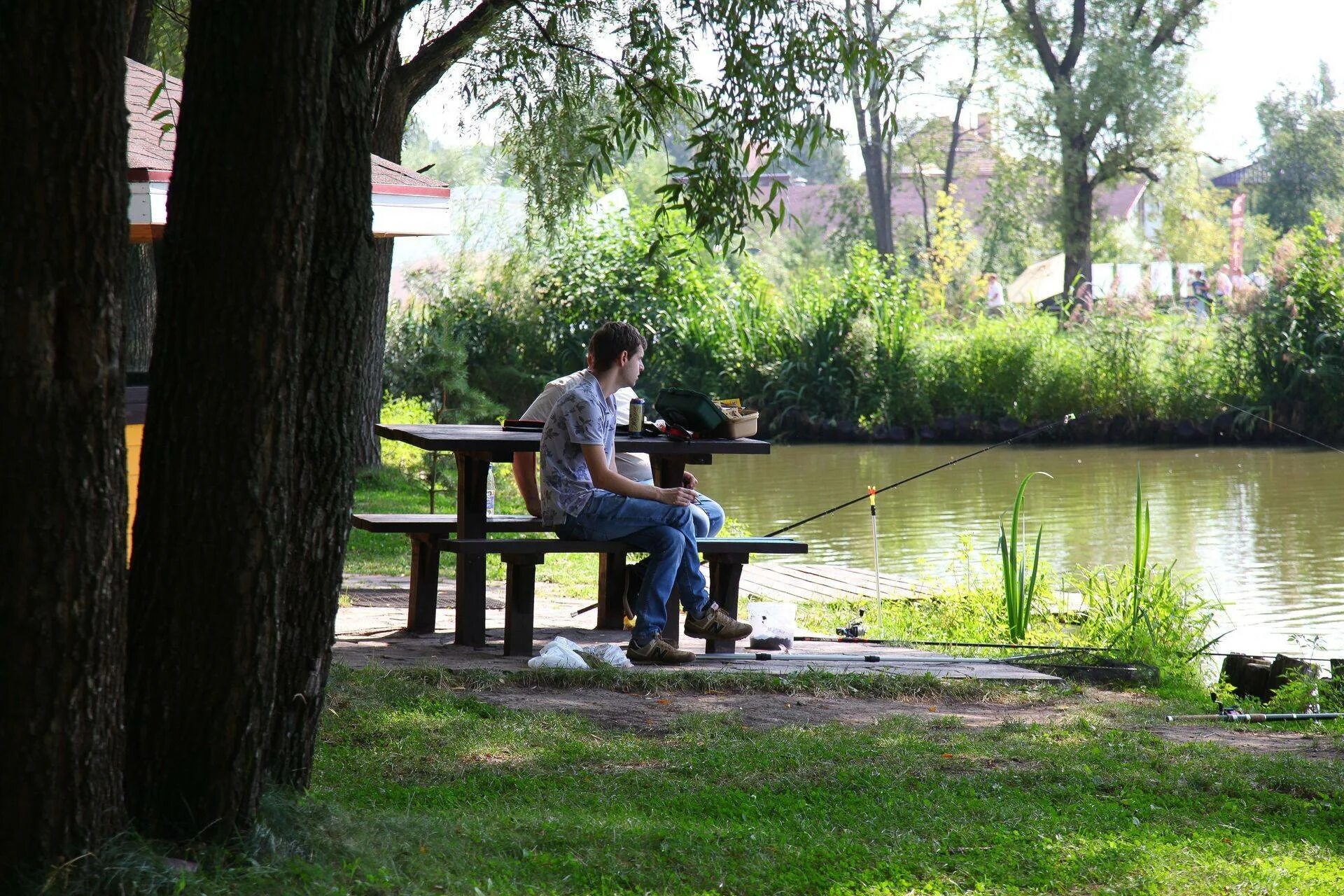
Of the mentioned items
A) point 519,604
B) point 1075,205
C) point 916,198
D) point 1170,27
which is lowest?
point 519,604

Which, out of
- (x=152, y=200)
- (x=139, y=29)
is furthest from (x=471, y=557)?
(x=139, y=29)

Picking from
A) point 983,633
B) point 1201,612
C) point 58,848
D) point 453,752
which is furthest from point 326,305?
point 1201,612

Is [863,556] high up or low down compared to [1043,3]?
down

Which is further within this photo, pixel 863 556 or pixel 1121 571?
pixel 863 556

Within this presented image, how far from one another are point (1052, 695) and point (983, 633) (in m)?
1.88

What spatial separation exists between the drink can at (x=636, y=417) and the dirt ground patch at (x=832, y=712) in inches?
66.5

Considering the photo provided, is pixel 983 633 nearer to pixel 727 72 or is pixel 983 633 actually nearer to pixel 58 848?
pixel 727 72

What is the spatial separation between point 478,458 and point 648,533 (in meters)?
0.94

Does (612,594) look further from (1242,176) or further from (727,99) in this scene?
(1242,176)

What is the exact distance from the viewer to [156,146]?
7938mm

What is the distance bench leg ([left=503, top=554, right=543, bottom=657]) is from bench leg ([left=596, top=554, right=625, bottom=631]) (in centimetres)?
92

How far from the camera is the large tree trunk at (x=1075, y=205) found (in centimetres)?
3225

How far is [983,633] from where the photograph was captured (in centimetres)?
780

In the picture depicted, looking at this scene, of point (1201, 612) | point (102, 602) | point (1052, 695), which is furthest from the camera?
point (1201, 612)
